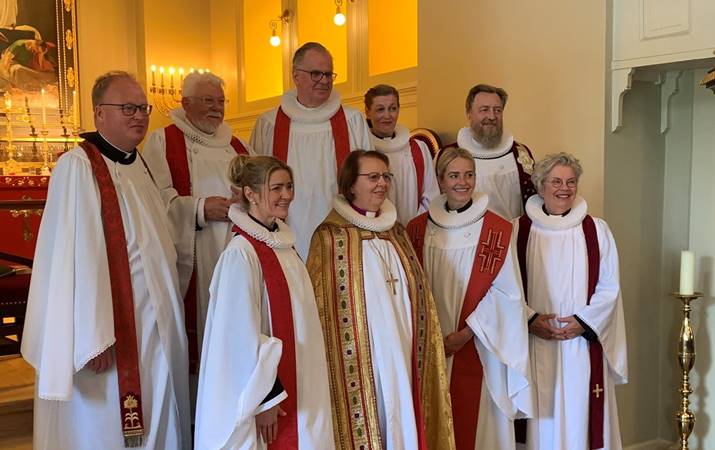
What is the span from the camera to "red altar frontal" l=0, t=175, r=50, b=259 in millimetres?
5727

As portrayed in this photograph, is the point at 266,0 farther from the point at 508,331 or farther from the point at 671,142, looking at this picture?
the point at 508,331

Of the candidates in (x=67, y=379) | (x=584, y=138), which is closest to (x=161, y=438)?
(x=67, y=379)

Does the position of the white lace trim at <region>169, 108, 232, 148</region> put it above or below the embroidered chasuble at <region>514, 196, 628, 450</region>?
above

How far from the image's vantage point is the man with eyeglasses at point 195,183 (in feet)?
10.4

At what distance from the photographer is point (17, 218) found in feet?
19.0

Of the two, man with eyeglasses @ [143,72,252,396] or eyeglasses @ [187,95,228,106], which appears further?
eyeglasses @ [187,95,228,106]

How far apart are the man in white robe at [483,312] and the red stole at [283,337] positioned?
883mm

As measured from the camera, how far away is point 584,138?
13.1ft

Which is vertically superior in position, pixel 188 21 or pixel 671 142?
pixel 188 21

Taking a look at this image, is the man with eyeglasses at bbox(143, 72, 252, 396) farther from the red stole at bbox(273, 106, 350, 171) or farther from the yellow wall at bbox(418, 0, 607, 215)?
the yellow wall at bbox(418, 0, 607, 215)

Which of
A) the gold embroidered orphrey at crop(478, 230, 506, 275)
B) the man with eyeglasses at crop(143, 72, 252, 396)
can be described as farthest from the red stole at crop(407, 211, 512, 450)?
the man with eyeglasses at crop(143, 72, 252, 396)

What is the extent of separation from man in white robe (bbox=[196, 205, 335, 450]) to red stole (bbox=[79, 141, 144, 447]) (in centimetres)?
34

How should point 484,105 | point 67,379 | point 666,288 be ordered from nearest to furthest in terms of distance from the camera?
point 67,379, point 484,105, point 666,288

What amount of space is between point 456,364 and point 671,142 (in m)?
1.99
